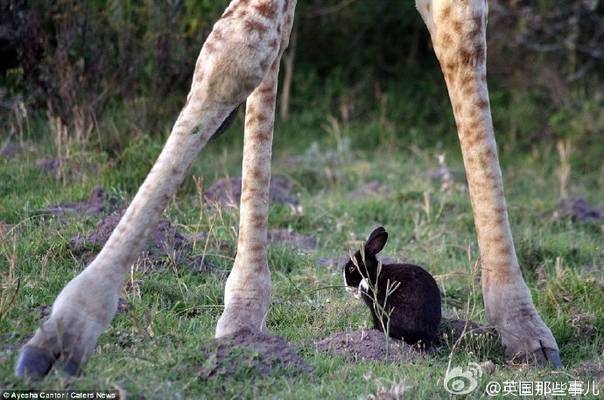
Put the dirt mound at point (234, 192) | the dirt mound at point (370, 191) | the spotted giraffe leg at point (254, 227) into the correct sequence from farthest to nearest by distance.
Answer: the dirt mound at point (370, 191) → the dirt mound at point (234, 192) → the spotted giraffe leg at point (254, 227)

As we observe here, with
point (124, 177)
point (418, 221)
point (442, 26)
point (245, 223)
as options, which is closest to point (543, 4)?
point (418, 221)

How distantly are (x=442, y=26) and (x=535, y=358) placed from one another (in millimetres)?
1558

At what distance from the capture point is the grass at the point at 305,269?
386cm

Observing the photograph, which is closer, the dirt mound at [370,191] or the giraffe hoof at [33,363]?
the giraffe hoof at [33,363]

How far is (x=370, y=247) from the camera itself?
4.93 metres

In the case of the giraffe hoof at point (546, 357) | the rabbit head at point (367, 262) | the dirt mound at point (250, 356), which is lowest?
the giraffe hoof at point (546, 357)

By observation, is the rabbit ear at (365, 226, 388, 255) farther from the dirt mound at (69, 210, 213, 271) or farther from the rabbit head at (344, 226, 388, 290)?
the dirt mound at (69, 210, 213, 271)

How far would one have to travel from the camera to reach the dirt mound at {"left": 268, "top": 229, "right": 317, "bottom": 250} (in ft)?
20.6

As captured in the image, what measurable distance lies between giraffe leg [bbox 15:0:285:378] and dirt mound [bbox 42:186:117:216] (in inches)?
86.2

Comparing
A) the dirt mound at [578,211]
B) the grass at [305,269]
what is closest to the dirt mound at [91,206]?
the grass at [305,269]

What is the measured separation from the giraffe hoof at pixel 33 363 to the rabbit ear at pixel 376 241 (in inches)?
74.1

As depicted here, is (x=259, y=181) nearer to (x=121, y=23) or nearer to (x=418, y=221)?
(x=418, y=221)

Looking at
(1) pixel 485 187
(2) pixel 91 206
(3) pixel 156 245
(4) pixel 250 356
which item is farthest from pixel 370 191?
(4) pixel 250 356

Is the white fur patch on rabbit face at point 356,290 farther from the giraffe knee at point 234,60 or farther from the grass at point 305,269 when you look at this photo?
the giraffe knee at point 234,60
